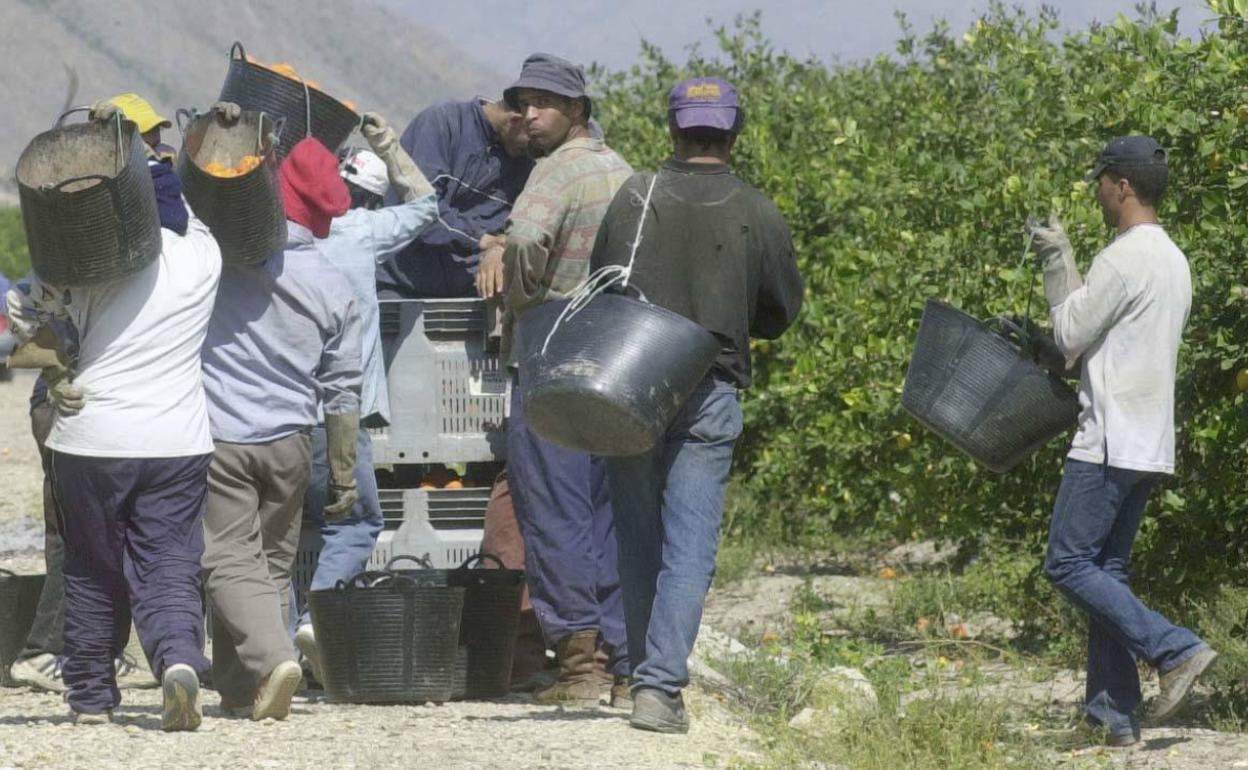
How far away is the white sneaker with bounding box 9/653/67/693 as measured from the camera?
7211mm

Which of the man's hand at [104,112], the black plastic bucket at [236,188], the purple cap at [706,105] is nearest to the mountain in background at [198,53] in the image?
the black plastic bucket at [236,188]

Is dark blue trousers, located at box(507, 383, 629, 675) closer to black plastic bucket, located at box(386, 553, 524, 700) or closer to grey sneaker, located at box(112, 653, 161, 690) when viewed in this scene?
black plastic bucket, located at box(386, 553, 524, 700)

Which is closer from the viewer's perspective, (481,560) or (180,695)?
(180,695)

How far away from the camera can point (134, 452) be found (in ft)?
20.1

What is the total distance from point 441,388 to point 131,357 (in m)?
1.59

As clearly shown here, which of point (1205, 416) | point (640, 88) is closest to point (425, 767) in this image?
point (1205, 416)

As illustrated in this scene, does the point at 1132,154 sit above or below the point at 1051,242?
above

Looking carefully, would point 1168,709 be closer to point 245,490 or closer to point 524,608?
point 524,608

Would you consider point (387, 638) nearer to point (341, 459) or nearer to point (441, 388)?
point (341, 459)

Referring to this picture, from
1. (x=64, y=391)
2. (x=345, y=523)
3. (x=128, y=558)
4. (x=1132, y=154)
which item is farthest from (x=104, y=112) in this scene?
(x=1132, y=154)

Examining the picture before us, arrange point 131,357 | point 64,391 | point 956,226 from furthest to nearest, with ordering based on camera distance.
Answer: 1. point 956,226
2. point 131,357
3. point 64,391

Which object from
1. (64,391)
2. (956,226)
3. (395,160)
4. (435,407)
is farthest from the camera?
(956,226)

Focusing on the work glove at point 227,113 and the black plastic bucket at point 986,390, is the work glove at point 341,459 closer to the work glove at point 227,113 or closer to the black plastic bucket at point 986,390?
the work glove at point 227,113

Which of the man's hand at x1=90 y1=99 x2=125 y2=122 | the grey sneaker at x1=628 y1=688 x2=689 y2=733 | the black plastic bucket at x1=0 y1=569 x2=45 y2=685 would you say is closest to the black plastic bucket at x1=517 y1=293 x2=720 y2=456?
the grey sneaker at x1=628 y1=688 x2=689 y2=733
